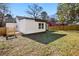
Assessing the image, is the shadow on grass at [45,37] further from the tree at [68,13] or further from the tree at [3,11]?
the tree at [3,11]

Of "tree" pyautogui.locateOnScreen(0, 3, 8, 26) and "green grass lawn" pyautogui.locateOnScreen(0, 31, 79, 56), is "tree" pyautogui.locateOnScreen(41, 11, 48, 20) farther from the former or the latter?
"tree" pyautogui.locateOnScreen(0, 3, 8, 26)

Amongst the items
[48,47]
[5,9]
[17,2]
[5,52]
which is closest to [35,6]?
[17,2]

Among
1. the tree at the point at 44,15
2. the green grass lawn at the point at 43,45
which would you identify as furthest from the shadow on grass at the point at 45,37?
the tree at the point at 44,15

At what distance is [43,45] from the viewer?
2.04 metres

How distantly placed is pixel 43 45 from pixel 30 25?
0.29m

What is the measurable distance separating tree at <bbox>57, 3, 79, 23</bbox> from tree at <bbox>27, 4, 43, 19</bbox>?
0.24 m

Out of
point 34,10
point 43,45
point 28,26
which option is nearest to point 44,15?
point 34,10

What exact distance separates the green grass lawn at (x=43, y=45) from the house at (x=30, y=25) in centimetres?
6

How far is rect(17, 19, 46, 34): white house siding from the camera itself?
6.73 feet

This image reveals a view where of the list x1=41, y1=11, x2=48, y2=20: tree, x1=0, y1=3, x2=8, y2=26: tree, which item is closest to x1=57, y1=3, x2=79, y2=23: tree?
x1=41, y1=11, x2=48, y2=20: tree

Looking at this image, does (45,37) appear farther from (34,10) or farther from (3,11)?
(3,11)

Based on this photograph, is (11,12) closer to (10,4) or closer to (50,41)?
(10,4)

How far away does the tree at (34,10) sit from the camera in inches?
79.7

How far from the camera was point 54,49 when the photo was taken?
2021mm
